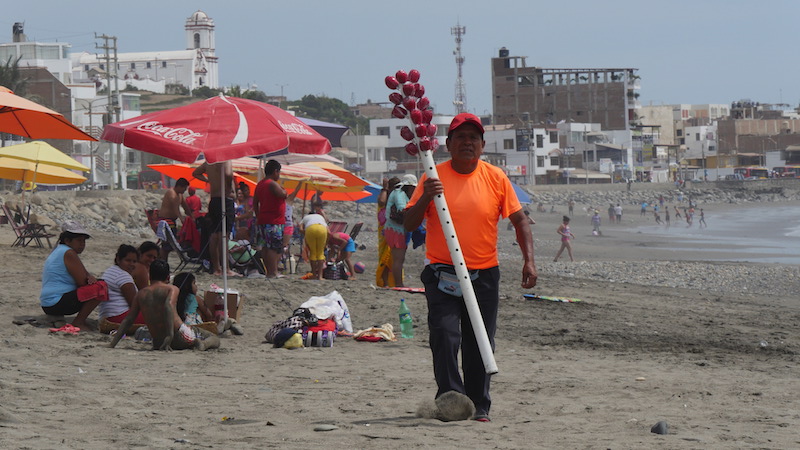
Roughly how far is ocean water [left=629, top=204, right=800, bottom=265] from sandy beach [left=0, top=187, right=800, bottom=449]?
2039cm

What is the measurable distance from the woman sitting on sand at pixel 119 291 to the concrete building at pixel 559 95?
A: 10825 cm

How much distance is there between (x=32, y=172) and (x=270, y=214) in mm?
12132

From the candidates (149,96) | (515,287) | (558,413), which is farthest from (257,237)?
(149,96)

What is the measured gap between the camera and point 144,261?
8961mm

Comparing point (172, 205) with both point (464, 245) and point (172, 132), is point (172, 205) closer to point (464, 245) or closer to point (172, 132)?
point (172, 132)

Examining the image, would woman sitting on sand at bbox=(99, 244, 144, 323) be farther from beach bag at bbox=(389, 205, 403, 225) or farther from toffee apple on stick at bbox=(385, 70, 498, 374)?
toffee apple on stick at bbox=(385, 70, 498, 374)

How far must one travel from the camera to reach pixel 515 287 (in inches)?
615

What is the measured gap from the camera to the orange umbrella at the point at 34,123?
1029 centimetres

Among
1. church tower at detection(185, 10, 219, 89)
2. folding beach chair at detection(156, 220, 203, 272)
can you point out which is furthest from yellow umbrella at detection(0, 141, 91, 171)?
church tower at detection(185, 10, 219, 89)

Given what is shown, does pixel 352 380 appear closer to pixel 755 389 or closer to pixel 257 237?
pixel 755 389

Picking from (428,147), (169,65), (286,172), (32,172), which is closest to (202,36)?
(169,65)

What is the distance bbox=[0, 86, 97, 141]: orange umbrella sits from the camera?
10.3 metres

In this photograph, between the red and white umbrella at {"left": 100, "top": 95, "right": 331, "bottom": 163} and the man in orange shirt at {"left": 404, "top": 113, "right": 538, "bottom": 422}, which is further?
the red and white umbrella at {"left": 100, "top": 95, "right": 331, "bottom": 163}

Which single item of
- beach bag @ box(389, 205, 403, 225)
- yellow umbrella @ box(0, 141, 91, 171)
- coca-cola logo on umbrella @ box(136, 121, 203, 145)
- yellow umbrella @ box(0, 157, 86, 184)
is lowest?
beach bag @ box(389, 205, 403, 225)
